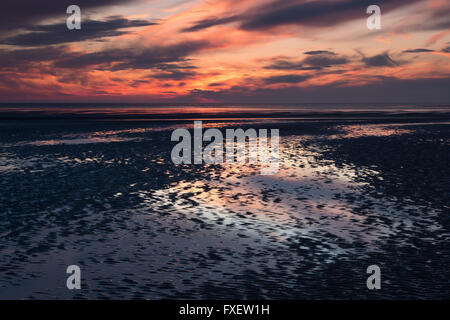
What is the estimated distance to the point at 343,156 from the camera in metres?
24.4

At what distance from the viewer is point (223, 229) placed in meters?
11.2

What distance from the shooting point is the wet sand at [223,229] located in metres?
7.81

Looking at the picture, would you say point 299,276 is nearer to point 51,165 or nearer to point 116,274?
point 116,274

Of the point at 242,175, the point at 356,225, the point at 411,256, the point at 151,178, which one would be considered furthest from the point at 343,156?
the point at 411,256

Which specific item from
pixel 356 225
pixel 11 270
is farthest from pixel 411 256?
pixel 11 270

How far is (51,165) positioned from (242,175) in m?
8.44

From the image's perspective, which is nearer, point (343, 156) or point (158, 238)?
point (158, 238)

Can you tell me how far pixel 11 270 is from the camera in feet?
27.6

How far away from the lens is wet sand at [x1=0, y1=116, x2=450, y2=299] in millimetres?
7809

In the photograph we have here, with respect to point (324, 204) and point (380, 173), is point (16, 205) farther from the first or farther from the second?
point (380, 173)

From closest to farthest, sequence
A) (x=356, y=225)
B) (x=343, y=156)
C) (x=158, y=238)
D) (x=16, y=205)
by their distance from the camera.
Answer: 1. (x=158, y=238)
2. (x=356, y=225)
3. (x=16, y=205)
4. (x=343, y=156)

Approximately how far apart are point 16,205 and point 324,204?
858cm

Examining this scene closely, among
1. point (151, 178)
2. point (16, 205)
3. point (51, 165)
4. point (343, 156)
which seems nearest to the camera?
point (16, 205)
